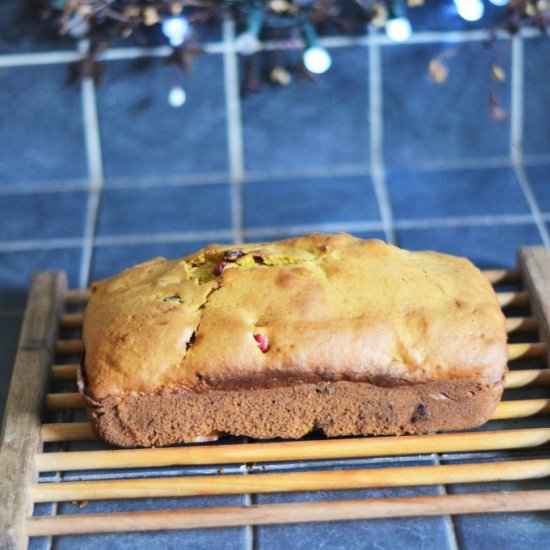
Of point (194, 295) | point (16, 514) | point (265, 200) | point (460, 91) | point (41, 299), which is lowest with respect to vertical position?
point (16, 514)

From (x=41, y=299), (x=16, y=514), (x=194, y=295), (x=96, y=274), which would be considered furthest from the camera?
(x=96, y=274)

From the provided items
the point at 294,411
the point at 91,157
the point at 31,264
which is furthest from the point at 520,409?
the point at 91,157

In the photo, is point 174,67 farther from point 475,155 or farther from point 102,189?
point 475,155

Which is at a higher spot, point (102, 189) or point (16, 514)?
point (102, 189)

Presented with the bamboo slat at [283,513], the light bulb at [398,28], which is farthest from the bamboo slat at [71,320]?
the light bulb at [398,28]

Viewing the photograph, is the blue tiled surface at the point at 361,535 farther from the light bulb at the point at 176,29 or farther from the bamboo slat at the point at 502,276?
the light bulb at the point at 176,29

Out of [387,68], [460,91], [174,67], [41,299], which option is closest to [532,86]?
[460,91]

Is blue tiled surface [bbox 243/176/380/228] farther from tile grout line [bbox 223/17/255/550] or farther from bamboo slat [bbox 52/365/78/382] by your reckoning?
bamboo slat [bbox 52/365/78/382]
